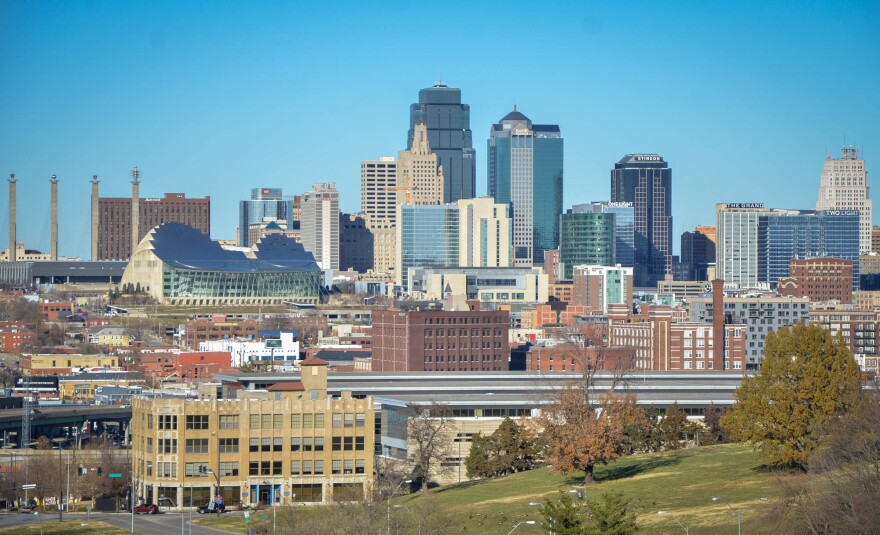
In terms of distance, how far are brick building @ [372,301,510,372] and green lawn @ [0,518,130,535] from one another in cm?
7826

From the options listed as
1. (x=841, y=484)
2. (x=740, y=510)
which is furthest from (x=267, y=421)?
(x=841, y=484)

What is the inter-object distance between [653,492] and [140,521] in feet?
61.0

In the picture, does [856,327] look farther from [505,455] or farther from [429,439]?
[429,439]

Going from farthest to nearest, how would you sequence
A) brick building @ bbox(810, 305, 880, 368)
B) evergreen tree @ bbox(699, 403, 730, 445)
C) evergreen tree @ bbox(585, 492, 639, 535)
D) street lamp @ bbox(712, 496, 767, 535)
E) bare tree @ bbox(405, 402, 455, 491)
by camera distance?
brick building @ bbox(810, 305, 880, 368) → evergreen tree @ bbox(699, 403, 730, 445) → bare tree @ bbox(405, 402, 455, 491) → street lamp @ bbox(712, 496, 767, 535) → evergreen tree @ bbox(585, 492, 639, 535)

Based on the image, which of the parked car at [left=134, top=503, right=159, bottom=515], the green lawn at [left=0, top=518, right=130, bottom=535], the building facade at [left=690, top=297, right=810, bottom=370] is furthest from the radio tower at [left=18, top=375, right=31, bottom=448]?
the building facade at [left=690, top=297, right=810, bottom=370]

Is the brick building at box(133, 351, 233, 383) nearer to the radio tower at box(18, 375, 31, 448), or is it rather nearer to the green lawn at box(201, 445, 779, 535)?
the radio tower at box(18, 375, 31, 448)

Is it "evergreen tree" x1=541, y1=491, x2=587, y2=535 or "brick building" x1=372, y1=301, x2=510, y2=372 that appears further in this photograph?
"brick building" x1=372, y1=301, x2=510, y2=372

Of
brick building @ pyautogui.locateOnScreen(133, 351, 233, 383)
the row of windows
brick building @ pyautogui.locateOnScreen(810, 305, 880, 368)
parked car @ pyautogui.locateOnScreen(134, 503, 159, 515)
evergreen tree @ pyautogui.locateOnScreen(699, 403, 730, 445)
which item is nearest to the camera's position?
parked car @ pyautogui.locateOnScreen(134, 503, 159, 515)

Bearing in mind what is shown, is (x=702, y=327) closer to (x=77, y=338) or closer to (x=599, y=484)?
(x=77, y=338)

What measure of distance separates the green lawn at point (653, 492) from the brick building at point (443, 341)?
66.7 m

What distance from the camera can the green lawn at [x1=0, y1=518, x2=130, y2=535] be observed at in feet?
210

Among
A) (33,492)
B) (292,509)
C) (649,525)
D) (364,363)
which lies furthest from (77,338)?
(649,525)

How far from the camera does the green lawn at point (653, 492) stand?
57.7 m

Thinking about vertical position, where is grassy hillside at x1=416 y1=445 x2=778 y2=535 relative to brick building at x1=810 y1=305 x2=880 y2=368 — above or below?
below
